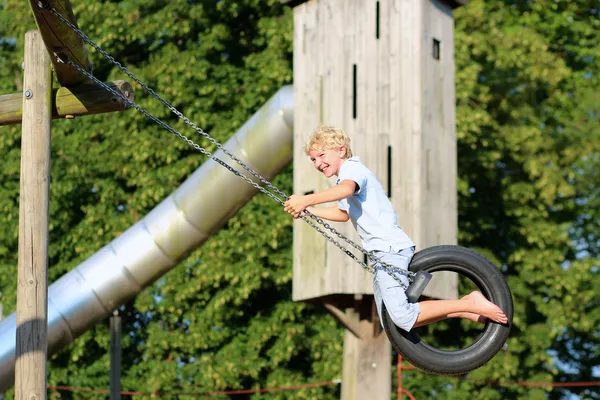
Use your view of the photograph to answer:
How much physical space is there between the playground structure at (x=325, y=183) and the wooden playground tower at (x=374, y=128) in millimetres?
14

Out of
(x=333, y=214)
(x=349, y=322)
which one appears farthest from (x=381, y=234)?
(x=349, y=322)

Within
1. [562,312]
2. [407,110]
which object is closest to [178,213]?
[407,110]

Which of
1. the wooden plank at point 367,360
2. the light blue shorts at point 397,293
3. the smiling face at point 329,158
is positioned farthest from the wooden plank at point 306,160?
the light blue shorts at point 397,293

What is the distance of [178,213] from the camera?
12055mm

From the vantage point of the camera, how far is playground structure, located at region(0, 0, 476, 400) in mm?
11805

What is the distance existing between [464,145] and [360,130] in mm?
7045

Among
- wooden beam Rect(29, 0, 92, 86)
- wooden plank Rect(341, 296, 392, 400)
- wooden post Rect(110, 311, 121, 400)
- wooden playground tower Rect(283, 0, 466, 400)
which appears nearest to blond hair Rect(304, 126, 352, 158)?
wooden beam Rect(29, 0, 92, 86)

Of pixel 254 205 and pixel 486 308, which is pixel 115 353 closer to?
pixel 254 205

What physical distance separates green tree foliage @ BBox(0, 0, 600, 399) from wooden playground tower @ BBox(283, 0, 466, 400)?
474cm

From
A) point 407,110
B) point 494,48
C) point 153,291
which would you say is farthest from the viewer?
point 494,48

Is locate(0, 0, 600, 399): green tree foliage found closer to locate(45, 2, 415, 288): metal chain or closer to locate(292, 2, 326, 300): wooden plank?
locate(292, 2, 326, 300): wooden plank

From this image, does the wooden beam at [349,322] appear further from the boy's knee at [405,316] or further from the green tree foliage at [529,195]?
the green tree foliage at [529,195]

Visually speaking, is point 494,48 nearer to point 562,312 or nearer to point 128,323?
point 562,312

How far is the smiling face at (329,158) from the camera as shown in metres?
6.64
